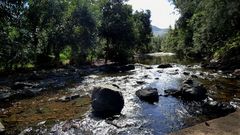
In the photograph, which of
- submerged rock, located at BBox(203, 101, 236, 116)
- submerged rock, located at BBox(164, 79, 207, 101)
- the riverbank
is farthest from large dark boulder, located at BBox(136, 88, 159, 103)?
the riverbank

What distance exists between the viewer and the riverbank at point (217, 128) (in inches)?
606

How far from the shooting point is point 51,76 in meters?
41.8

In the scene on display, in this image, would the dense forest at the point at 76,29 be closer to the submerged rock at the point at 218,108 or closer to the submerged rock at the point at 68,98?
the submerged rock at the point at 68,98

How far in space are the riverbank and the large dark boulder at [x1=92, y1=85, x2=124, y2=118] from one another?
5.89 m

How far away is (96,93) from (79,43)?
3863cm

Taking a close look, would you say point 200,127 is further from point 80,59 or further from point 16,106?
point 80,59

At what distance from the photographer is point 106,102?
20312 mm

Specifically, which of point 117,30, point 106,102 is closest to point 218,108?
point 106,102

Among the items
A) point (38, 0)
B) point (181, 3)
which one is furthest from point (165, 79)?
point (181, 3)

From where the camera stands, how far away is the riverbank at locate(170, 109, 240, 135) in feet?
50.5

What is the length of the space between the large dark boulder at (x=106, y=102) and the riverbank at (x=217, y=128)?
5889mm

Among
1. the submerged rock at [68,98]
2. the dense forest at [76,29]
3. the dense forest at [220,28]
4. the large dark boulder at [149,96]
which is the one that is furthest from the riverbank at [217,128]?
the dense forest at [76,29]

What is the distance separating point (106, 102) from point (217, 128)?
7.64 m

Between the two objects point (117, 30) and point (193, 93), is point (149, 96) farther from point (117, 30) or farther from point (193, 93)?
point (117, 30)
